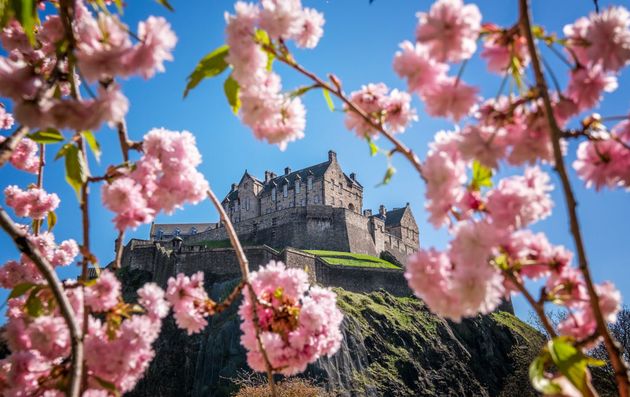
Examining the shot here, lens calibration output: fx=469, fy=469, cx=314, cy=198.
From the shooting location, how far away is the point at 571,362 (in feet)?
2.97

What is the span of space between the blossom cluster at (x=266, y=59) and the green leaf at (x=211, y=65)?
0.29 ft

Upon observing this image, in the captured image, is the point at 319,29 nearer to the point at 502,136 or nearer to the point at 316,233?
the point at 502,136

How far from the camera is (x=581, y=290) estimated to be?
1089 millimetres

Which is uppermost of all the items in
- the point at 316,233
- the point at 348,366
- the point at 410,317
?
the point at 316,233

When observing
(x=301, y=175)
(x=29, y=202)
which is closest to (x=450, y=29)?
(x=29, y=202)

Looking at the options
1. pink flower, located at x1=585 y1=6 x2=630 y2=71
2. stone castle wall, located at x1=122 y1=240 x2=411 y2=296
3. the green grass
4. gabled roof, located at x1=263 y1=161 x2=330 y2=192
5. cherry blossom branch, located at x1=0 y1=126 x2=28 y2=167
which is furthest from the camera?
gabled roof, located at x1=263 y1=161 x2=330 y2=192

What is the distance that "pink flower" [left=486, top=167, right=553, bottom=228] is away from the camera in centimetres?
107

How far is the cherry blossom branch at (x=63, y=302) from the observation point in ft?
3.67

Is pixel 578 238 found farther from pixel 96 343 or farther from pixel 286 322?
pixel 96 343

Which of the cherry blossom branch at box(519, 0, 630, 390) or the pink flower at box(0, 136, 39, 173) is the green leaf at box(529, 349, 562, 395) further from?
the pink flower at box(0, 136, 39, 173)

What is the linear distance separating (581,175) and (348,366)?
23.6 metres

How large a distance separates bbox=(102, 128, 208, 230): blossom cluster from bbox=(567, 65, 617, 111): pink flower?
1210mm

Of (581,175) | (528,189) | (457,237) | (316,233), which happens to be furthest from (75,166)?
(316,233)

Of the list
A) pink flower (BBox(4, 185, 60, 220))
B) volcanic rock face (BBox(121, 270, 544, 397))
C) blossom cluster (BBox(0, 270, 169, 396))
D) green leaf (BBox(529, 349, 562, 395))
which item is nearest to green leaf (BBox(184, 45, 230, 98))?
blossom cluster (BBox(0, 270, 169, 396))
